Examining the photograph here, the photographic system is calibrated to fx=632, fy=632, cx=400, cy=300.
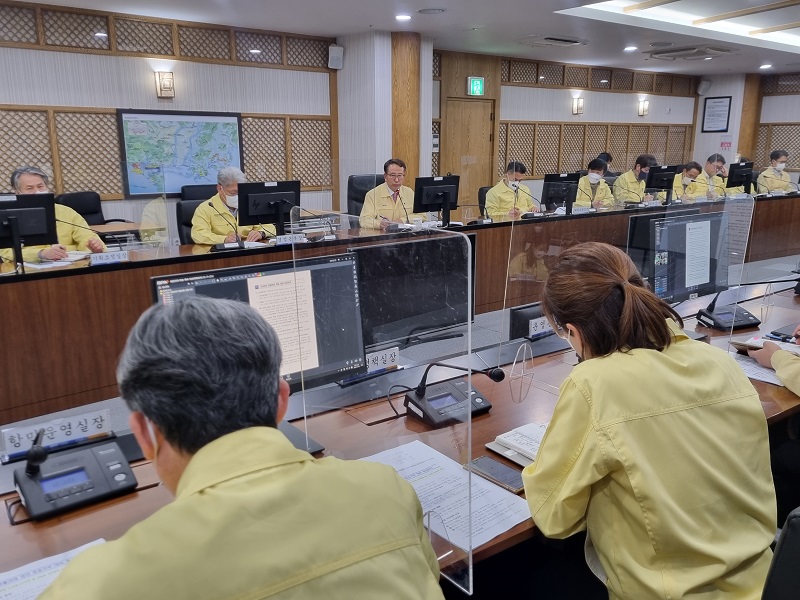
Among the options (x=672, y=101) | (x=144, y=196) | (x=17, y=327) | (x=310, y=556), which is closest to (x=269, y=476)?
(x=310, y=556)

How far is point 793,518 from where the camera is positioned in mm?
857

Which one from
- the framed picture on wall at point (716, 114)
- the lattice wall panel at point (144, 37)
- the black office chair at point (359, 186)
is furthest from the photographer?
the framed picture on wall at point (716, 114)

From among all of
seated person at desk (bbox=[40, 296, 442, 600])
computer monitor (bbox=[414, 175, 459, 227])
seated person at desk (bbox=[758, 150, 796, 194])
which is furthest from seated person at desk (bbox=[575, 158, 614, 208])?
seated person at desk (bbox=[40, 296, 442, 600])

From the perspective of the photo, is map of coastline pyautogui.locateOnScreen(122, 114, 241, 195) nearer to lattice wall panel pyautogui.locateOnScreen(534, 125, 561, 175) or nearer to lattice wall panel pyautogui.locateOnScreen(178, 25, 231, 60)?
lattice wall panel pyautogui.locateOnScreen(178, 25, 231, 60)

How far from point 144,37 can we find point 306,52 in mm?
1737

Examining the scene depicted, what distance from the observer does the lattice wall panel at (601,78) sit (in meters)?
9.80

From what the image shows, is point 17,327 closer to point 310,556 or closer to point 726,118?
point 310,556

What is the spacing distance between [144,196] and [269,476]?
20.1ft

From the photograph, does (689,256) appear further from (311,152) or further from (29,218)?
(311,152)

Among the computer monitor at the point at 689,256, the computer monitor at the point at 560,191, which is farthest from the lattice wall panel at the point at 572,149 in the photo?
the computer monitor at the point at 689,256

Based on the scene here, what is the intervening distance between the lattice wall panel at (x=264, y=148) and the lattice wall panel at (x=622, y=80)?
19.2 feet

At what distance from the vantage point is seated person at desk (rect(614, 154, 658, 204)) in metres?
6.44

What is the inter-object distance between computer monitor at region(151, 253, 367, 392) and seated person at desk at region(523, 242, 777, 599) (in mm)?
527

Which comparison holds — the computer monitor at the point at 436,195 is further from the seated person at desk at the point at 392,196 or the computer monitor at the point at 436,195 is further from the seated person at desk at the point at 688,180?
the seated person at desk at the point at 688,180
